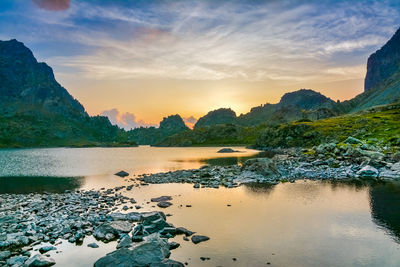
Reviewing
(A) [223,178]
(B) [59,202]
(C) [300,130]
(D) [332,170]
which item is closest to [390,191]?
(D) [332,170]

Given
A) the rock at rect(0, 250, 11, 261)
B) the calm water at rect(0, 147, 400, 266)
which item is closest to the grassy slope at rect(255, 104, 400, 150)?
the calm water at rect(0, 147, 400, 266)

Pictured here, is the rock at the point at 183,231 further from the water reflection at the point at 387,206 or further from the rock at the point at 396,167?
the rock at the point at 396,167

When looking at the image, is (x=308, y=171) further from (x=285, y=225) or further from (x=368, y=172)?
(x=285, y=225)

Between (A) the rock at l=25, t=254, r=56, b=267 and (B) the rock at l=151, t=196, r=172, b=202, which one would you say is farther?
(B) the rock at l=151, t=196, r=172, b=202

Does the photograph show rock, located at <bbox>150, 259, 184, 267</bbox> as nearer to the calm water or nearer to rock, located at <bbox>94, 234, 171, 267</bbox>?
rock, located at <bbox>94, 234, 171, 267</bbox>

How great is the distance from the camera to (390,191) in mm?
41156

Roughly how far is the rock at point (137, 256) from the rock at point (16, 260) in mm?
5551

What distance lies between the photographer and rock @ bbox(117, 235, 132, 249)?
2240cm

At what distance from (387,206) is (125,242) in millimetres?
30873

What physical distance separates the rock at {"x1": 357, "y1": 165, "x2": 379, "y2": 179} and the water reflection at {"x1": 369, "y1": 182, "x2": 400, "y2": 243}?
7064 millimetres

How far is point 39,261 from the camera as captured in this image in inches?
767

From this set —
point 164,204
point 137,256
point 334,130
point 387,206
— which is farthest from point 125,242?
point 334,130

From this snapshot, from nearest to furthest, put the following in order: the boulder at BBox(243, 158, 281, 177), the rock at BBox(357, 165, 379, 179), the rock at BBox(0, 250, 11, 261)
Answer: the rock at BBox(0, 250, 11, 261)
the rock at BBox(357, 165, 379, 179)
the boulder at BBox(243, 158, 281, 177)

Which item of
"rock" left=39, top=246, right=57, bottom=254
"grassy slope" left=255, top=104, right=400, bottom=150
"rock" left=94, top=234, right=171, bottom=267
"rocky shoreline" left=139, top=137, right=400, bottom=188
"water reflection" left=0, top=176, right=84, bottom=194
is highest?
"grassy slope" left=255, top=104, right=400, bottom=150
